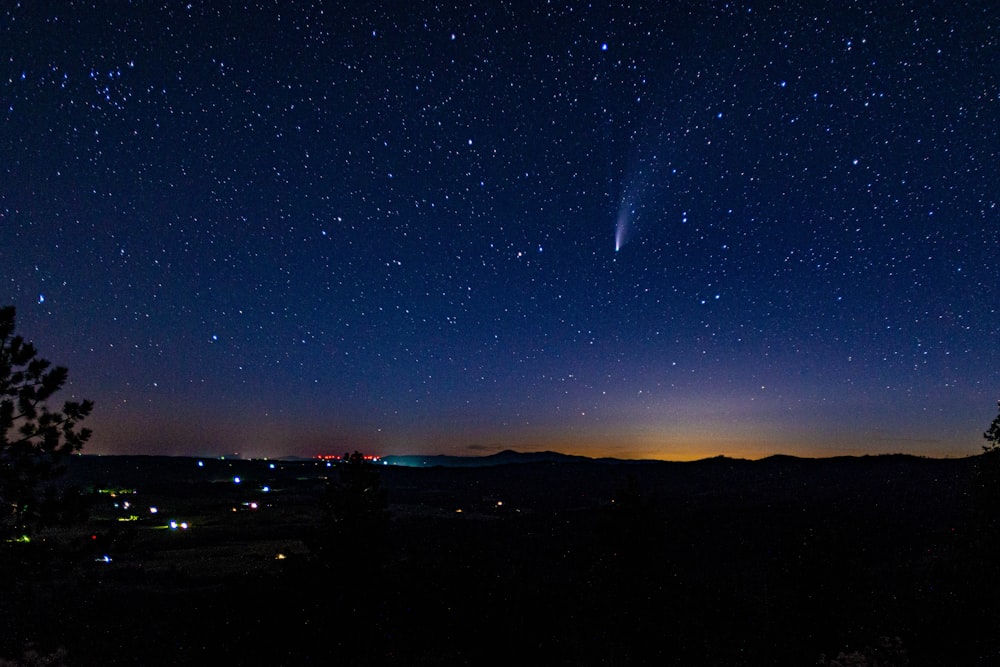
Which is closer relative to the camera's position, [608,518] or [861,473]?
[608,518]

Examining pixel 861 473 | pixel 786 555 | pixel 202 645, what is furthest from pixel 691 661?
pixel 861 473

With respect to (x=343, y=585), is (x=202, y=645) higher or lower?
lower

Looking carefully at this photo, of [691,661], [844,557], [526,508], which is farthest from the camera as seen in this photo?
[526,508]

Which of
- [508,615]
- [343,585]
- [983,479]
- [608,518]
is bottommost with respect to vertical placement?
[508,615]

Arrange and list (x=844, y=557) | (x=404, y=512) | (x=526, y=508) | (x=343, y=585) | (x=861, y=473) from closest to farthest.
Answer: (x=343, y=585), (x=844, y=557), (x=404, y=512), (x=526, y=508), (x=861, y=473)

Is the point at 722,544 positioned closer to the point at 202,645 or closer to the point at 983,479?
the point at 983,479

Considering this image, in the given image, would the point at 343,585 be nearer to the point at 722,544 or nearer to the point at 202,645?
the point at 202,645

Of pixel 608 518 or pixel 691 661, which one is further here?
pixel 691 661

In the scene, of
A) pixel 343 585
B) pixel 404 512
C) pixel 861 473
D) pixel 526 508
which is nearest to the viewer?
pixel 343 585

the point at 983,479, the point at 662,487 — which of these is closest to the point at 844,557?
the point at 983,479
